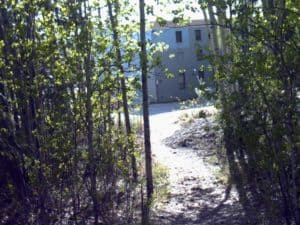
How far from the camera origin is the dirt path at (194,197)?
7734mm

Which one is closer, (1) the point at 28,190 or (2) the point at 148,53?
(1) the point at 28,190

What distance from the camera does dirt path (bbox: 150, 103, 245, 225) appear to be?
305 inches

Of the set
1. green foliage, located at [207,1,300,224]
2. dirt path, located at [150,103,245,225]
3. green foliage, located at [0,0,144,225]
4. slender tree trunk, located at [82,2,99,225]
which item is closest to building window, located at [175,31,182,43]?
dirt path, located at [150,103,245,225]

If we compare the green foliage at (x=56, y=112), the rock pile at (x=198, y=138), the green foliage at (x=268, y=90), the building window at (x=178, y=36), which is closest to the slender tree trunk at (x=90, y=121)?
the green foliage at (x=56, y=112)

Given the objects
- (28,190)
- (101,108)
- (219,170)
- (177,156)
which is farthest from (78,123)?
(177,156)

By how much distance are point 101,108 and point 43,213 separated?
1.50m

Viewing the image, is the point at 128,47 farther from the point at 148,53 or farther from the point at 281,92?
the point at 281,92

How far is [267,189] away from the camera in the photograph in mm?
6227

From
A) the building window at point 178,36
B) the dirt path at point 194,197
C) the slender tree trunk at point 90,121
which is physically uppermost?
the building window at point 178,36

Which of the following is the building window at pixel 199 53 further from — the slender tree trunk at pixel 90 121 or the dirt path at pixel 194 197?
the dirt path at pixel 194 197

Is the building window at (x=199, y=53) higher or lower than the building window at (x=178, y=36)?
lower

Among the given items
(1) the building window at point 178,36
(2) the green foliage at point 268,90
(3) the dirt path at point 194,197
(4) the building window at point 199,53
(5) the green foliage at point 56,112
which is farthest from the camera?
(1) the building window at point 178,36

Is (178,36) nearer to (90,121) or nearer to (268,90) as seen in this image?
(90,121)

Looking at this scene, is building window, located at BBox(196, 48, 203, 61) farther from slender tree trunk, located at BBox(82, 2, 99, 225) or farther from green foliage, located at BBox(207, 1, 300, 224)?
slender tree trunk, located at BBox(82, 2, 99, 225)
